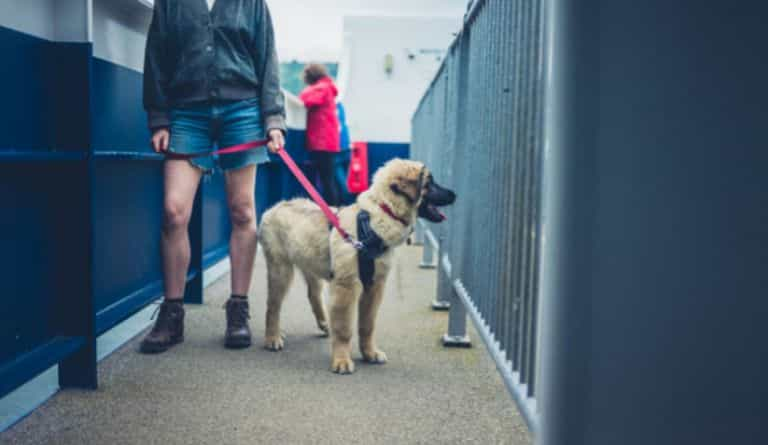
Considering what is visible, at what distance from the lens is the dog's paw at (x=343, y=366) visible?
8.51ft

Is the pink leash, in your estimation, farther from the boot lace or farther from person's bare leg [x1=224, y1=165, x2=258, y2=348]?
the boot lace

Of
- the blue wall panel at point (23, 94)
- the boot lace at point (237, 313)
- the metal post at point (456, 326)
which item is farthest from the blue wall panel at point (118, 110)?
the metal post at point (456, 326)

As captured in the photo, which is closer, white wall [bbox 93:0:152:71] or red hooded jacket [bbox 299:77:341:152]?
white wall [bbox 93:0:152:71]

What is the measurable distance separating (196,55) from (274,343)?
1272 mm

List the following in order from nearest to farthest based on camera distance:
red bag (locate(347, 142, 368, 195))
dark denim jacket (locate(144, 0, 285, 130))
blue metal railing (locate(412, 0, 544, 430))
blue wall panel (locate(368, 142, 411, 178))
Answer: blue metal railing (locate(412, 0, 544, 430)), dark denim jacket (locate(144, 0, 285, 130)), red bag (locate(347, 142, 368, 195)), blue wall panel (locate(368, 142, 411, 178))

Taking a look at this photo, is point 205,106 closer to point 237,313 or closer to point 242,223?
point 242,223

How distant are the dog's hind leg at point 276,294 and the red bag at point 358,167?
6562 mm

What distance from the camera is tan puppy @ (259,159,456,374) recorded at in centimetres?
264

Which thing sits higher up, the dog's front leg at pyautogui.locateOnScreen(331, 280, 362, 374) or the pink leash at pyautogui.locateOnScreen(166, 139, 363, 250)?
the pink leash at pyautogui.locateOnScreen(166, 139, 363, 250)

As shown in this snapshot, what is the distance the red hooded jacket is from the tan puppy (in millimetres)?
4399

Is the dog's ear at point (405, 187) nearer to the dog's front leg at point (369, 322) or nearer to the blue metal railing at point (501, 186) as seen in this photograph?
the blue metal railing at point (501, 186)

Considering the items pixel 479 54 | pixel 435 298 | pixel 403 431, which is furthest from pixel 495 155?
pixel 435 298

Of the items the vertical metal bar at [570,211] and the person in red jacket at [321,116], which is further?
the person in red jacket at [321,116]

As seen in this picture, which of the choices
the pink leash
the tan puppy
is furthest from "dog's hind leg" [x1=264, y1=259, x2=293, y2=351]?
the pink leash
